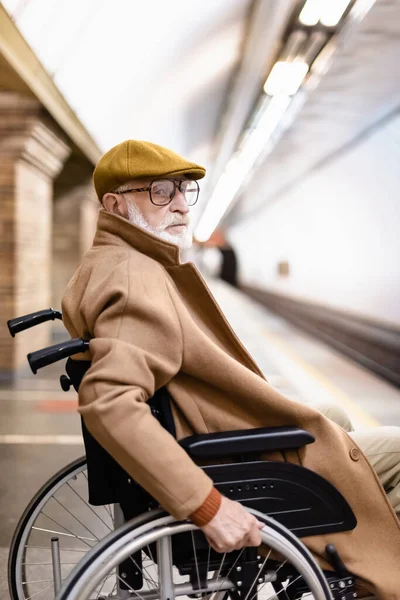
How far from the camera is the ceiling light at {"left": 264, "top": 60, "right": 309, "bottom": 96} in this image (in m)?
6.94

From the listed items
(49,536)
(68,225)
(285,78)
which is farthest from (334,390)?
(68,225)

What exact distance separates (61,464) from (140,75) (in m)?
5.06

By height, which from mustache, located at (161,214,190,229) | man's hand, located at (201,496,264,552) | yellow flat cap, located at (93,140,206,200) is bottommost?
man's hand, located at (201,496,264,552)

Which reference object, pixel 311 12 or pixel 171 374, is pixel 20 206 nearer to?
pixel 311 12

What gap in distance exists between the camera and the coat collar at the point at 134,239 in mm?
1572

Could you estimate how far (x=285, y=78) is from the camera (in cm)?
731

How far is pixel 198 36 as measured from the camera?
7.09m

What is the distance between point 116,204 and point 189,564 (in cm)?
95

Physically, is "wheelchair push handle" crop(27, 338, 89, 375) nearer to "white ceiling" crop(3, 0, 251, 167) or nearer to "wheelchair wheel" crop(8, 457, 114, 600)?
"wheelchair wheel" crop(8, 457, 114, 600)

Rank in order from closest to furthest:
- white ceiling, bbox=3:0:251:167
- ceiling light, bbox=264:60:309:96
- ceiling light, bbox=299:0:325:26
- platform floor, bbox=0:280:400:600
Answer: platform floor, bbox=0:280:400:600 < white ceiling, bbox=3:0:251:167 < ceiling light, bbox=299:0:325:26 < ceiling light, bbox=264:60:309:96

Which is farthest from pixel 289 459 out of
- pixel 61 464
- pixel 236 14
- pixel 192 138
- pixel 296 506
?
pixel 192 138

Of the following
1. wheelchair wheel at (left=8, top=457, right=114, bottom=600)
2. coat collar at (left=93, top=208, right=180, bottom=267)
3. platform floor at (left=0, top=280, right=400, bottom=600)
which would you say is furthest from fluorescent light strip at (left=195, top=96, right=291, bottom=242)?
coat collar at (left=93, top=208, right=180, bottom=267)

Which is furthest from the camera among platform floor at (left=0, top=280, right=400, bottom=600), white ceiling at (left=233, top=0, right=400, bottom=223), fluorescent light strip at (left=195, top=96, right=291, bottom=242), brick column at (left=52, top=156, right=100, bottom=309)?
brick column at (left=52, top=156, right=100, bottom=309)

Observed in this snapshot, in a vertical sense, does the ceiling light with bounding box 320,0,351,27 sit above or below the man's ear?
above
